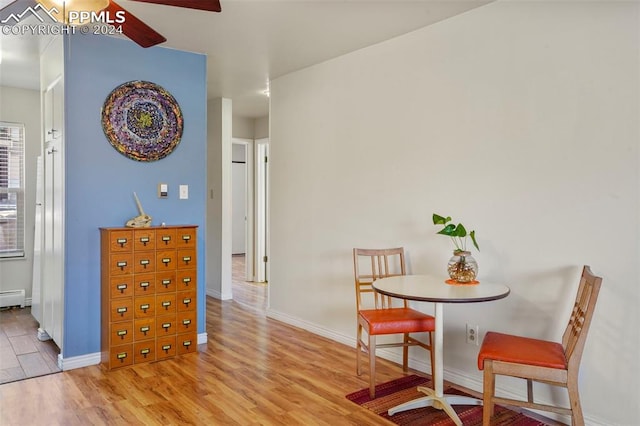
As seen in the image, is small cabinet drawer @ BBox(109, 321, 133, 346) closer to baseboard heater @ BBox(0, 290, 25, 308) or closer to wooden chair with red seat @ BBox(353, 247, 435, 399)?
wooden chair with red seat @ BBox(353, 247, 435, 399)

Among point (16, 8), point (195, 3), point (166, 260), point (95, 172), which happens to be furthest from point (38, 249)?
point (195, 3)

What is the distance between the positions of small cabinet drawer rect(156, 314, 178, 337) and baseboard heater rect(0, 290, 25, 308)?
268cm

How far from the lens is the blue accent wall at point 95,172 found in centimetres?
326

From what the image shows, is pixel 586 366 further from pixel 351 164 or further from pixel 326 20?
pixel 326 20

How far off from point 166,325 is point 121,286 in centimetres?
46

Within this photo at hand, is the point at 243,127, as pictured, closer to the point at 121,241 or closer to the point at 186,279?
the point at 186,279

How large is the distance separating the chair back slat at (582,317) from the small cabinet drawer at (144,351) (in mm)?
2732

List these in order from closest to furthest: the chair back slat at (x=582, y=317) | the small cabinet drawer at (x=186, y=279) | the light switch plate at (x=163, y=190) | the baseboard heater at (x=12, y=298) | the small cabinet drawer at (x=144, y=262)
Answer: the chair back slat at (x=582, y=317), the small cabinet drawer at (x=144, y=262), the small cabinet drawer at (x=186, y=279), the light switch plate at (x=163, y=190), the baseboard heater at (x=12, y=298)

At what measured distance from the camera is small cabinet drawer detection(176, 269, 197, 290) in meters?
3.51

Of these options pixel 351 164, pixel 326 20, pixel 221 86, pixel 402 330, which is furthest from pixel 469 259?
pixel 221 86

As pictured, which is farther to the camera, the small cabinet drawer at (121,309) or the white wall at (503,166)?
the small cabinet drawer at (121,309)

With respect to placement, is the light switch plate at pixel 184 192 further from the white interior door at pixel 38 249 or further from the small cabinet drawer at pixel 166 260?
the white interior door at pixel 38 249

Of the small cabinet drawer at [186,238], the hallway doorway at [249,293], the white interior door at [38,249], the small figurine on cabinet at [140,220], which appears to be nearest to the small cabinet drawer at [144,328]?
the small cabinet drawer at [186,238]

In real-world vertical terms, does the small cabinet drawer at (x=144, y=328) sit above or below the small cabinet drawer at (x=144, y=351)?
above
